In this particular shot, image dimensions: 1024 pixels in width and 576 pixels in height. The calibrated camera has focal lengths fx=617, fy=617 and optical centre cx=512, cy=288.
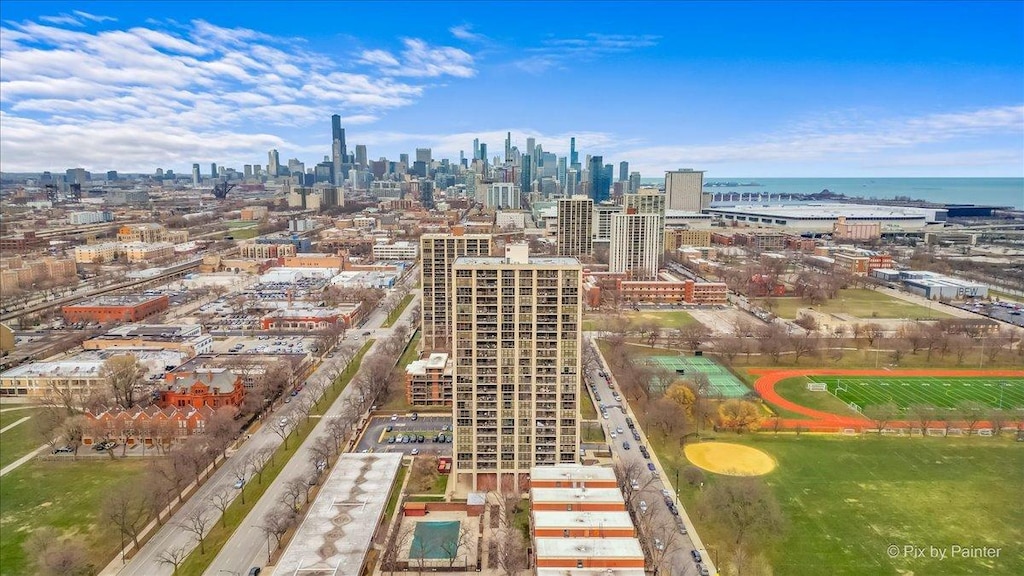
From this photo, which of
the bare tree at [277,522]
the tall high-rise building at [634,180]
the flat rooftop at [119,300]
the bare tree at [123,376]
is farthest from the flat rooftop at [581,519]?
the tall high-rise building at [634,180]

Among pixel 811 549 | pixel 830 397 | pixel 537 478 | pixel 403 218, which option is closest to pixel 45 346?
pixel 537 478

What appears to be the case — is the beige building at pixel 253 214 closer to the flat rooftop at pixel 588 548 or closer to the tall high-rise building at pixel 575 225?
the tall high-rise building at pixel 575 225

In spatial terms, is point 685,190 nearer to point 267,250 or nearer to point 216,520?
point 267,250

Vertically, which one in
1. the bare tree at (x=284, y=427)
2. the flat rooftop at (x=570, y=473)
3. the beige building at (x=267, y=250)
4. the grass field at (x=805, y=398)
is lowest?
the bare tree at (x=284, y=427)

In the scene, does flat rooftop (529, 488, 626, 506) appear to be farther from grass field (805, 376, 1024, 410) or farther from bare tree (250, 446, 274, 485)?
grass field (805, 376, 1024, 410)

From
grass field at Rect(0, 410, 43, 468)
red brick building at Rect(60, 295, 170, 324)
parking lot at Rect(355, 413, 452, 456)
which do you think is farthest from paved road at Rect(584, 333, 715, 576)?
red brick building at Rect(60, 295, 170, 324)

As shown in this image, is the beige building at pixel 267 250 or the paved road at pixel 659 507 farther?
the beige building at pixel 267 250

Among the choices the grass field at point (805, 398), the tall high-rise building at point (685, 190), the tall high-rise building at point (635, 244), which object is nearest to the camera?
the grass field at point (805, 398)

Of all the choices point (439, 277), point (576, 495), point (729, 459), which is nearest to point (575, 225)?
point (439, 277)
